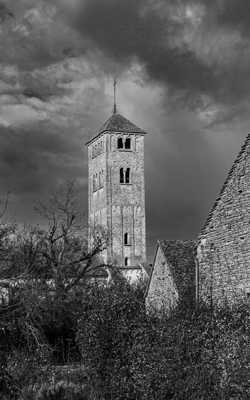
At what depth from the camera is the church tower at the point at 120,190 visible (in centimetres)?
8275

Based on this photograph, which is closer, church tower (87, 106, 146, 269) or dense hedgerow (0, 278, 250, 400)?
dense hedgerow (0, 278, 250, 400)

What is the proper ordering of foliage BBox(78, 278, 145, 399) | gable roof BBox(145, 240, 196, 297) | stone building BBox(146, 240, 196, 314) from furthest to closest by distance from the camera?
1. stone building BBox(146, 240, 196, 314)
2. gable roof BBox(145, 240, 196, 297)
3. foliage BBox(78, 278, 145, 399)

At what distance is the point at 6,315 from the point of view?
2494cm

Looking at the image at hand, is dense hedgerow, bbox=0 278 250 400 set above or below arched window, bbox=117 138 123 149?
below

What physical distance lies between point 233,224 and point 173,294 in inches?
412

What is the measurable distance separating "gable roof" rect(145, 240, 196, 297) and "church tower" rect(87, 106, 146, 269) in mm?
49465

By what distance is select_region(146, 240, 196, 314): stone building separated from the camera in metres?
26.9

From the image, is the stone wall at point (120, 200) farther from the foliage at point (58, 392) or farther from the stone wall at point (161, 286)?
the foliage at point (58, 392)

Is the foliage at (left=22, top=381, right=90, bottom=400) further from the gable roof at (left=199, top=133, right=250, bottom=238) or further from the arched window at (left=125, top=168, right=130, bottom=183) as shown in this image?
the arched window at (left=125, top=168, right=130, bottom=183)

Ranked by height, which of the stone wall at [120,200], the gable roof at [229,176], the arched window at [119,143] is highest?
the arched window at [119,143]

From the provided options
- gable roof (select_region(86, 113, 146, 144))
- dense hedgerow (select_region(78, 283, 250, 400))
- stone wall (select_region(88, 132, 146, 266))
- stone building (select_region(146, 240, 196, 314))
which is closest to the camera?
dense hedgerow (select_region(78, 283, 250, 400))

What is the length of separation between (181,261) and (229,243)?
10748 mm

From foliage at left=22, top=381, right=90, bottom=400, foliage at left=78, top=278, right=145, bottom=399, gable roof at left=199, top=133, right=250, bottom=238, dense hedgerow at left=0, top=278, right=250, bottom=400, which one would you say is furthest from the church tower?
foliage at left=22, top=381, right=90, bottom=400

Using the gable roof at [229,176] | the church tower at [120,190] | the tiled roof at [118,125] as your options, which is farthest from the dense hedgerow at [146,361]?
the tiled roof at [118,125]
